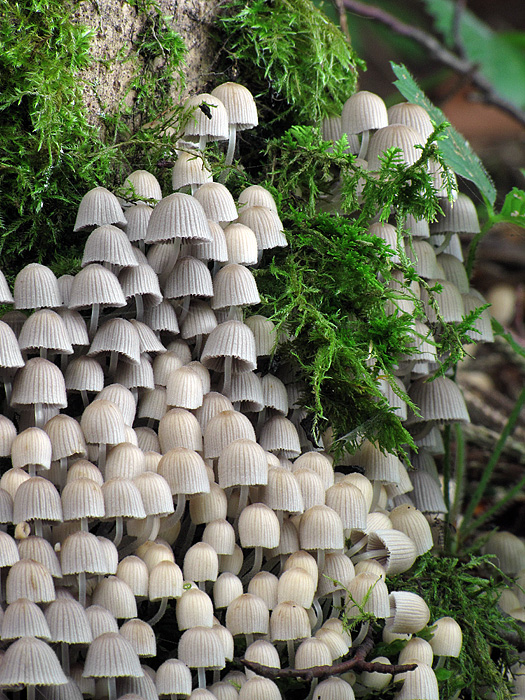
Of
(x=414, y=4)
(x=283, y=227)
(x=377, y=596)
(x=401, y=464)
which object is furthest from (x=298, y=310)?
(x=414, y=4)

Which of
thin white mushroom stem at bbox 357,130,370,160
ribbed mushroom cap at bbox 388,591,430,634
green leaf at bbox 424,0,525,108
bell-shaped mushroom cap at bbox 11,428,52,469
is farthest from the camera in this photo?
green leaf at bbox 424,0,525,108

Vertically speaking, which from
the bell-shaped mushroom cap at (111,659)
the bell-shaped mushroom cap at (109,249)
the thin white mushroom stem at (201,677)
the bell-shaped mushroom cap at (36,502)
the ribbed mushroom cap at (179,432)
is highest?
the bell-shaped mushroom cap at (109,249)

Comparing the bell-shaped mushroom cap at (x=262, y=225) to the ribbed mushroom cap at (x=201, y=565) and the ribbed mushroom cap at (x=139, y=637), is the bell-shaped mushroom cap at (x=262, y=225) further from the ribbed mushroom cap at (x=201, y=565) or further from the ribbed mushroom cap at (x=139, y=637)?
the ribbed mushroom cap at (x=139, y=637)

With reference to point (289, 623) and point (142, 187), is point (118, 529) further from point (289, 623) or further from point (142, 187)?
point (142, 187)

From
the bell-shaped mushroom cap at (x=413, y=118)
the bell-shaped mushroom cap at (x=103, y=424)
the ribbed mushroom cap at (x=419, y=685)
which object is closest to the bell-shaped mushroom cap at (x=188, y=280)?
the bell-shaped mushroom cap at (x=103, y=424)

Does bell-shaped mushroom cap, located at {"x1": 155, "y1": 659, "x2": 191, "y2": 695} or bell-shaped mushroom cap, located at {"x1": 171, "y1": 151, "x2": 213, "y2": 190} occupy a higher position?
bell-shaped mushroom cap, located at {"x1": 171, "y1": 151, "x2": 213, "y2": 190}

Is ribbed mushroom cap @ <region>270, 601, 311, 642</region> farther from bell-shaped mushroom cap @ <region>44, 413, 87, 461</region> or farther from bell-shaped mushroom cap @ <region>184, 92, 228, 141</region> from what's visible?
bell-shaped mushroom cap @ <region>184, 92, 228, 141</region>

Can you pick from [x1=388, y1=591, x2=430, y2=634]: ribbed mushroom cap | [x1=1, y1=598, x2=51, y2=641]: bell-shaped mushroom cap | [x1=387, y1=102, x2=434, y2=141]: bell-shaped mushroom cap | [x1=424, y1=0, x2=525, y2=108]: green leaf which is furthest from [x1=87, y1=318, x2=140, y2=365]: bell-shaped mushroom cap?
[x1=424, y1=0, x2=525, y2=108]: green leaf

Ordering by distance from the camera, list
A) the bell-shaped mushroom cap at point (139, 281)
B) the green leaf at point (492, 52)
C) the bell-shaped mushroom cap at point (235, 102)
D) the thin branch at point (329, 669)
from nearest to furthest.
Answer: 1. the thin branch at point (329, 669)
2. the bell-shaped mushroom cap at point (139, 281)
3. the bell-shaped mushroom cap at point (235, 102)
4. the green leaf at point (492, 52)
